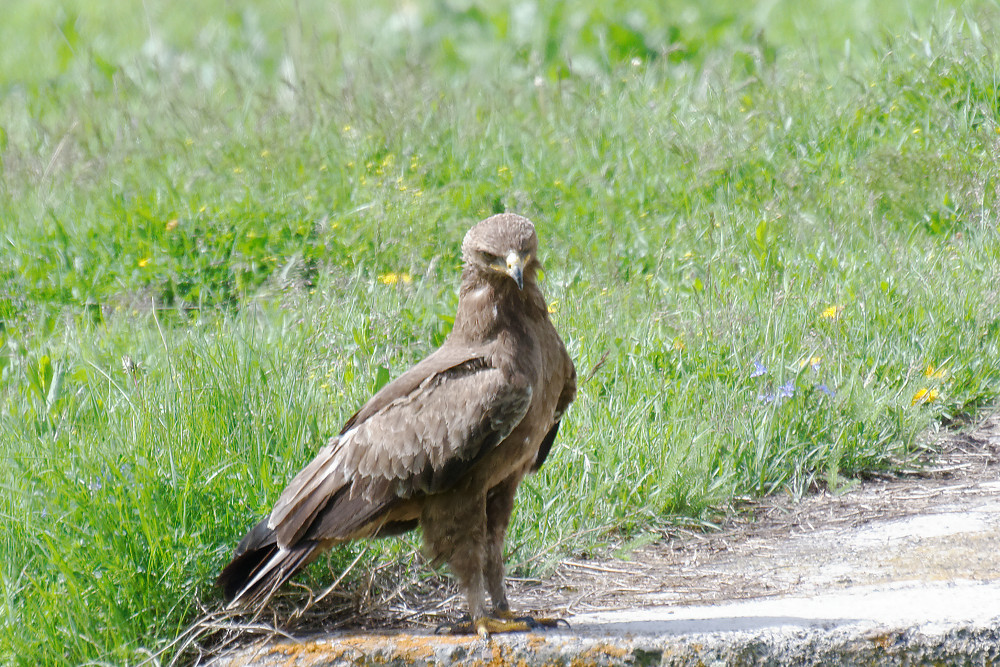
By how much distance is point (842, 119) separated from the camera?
21.9ft

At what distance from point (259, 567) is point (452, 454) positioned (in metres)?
0.65

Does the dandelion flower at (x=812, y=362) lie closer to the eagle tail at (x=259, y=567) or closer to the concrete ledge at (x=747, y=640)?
the concrete ledge at (x=747, y=640)

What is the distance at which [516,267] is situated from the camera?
3.09 meters

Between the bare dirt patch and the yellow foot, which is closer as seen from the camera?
the yellow foot

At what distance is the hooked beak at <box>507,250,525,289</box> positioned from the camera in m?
3.07

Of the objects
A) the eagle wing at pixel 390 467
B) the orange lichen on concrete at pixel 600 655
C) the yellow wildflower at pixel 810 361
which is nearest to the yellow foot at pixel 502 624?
Result: the orange lichen on concrete at pixel 600 655

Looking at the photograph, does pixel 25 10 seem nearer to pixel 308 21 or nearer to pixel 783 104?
pixel 308 21

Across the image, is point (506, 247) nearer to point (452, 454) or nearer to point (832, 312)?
point (452, 454)

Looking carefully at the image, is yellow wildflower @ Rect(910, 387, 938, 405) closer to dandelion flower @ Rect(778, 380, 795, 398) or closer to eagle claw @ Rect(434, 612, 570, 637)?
dandelion flower @ Rect(778, 380, 795, 398)

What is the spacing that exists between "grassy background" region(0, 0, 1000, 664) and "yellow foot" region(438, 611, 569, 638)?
475mm

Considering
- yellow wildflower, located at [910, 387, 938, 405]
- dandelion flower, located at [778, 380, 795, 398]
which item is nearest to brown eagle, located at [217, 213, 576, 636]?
dandelion flower, located at [778, 380, 795, 398]

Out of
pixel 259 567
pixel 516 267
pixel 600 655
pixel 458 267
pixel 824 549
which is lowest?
pixel 824 549

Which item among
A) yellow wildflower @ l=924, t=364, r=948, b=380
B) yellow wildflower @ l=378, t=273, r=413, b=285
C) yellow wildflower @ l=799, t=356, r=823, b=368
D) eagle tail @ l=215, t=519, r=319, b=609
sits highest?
yellow wildflower @ l=378, t=273, r=413, b=285

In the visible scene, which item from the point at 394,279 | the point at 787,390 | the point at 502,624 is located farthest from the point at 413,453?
the point at 394,279
